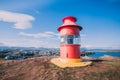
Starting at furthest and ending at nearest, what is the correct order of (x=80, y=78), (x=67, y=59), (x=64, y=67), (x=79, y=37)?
(x=79, y=37)
(x=67, y=59)
(x=64, y=67)
(x=80, y=78)

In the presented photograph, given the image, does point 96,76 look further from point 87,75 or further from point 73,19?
point 73,19

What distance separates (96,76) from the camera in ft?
28.6

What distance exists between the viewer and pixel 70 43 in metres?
12.1

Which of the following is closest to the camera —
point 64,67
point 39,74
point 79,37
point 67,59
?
point 39,74

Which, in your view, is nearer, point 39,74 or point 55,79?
point 55,79

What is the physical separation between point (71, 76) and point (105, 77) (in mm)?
2323

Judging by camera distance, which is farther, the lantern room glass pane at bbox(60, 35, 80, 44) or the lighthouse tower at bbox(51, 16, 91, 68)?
the lantern room glass pane at bbox(60, 35, 80, 44)

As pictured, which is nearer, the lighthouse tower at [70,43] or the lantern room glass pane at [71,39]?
the lighthouse tower at [70,43]

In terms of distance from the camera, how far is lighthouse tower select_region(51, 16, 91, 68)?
450 inches

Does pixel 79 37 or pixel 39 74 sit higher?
pixel 79 37

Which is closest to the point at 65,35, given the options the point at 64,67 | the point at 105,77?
the point at 64,67

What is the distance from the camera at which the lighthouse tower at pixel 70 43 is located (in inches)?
450

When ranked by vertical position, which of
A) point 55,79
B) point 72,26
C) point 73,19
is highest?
point 73,19

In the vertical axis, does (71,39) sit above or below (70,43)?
A: above
